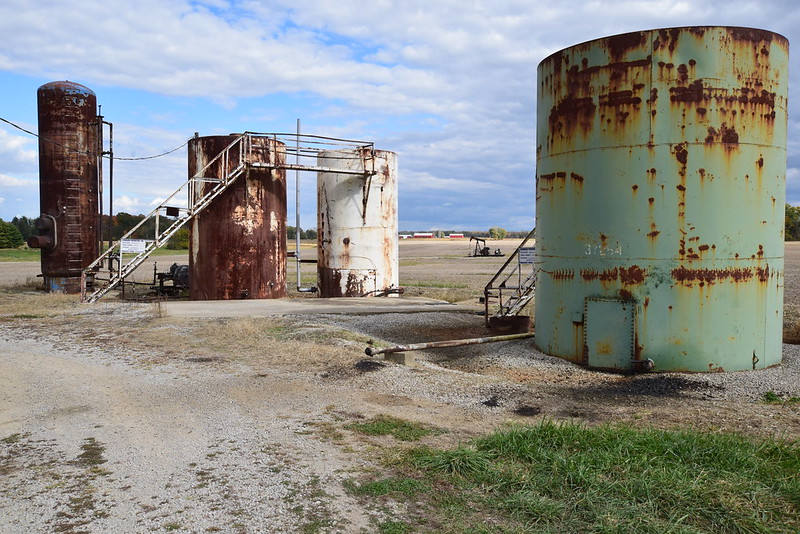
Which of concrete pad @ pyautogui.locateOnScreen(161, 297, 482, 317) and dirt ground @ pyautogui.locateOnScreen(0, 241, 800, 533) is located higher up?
concrete pad @ pyautogui.locateOnScreen(161, 297, 482, 317)

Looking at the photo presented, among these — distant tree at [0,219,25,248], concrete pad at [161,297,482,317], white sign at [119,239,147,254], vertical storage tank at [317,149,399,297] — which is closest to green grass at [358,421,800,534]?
concrete pad at [161,297,482,317]

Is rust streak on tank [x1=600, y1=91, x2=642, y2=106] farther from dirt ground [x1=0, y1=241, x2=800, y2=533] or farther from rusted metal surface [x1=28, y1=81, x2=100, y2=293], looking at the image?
rusted metal surface [x1=28, y1=81, x2=100, y2=293]

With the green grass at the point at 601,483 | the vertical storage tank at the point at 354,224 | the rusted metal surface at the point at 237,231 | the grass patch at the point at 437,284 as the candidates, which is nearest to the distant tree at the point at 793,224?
the grass patch at the point at 437,284

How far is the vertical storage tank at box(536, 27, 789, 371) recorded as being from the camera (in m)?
9.83

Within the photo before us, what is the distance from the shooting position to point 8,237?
77.9 m

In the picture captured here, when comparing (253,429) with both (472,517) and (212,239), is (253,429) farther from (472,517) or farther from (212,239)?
(212,239)

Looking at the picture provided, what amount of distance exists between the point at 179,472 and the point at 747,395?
294 inches

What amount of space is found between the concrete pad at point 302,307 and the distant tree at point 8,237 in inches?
2744

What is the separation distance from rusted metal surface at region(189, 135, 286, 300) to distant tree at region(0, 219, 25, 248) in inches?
2705

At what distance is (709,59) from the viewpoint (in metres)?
9.81

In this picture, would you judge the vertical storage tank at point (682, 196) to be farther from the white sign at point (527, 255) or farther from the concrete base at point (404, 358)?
the concrete base at point (404, 358)

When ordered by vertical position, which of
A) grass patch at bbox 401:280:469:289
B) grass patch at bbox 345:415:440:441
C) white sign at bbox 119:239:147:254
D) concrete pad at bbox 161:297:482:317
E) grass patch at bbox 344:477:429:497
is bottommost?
grass patch at bbox 344:477:429:497

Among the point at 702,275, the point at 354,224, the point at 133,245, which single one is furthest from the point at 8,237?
the point at 702,275

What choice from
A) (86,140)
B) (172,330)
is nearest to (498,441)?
(172,330)
